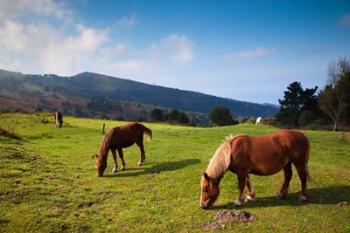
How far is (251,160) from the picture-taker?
464 inches

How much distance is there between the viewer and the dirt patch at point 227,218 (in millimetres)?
10469

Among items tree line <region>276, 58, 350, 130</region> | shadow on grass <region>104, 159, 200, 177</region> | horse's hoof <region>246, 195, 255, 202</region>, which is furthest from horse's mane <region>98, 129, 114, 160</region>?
tree line <region>276, 58, 350, 130</region>

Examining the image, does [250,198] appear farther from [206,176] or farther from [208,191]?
[206,176]

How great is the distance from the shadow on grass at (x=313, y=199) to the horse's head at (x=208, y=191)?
0.32 meters

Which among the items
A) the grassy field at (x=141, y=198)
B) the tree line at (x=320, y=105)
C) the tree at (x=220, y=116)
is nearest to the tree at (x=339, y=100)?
the tree line at (x=320, y=105)

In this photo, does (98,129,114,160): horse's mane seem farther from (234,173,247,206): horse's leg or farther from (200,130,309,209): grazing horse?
(234,173,247,206): horse's leg

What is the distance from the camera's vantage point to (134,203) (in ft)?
42.4

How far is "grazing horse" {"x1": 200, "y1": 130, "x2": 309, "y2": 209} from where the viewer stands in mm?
11750

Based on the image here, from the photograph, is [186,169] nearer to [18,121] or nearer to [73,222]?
[73,222]

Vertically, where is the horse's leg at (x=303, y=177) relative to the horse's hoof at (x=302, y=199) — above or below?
above

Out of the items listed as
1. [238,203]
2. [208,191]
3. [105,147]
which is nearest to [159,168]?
[105,147]

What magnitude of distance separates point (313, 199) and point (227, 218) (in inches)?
139

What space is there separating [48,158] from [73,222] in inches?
436

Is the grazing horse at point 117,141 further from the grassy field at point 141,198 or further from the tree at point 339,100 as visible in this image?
the tree at point 339,100
